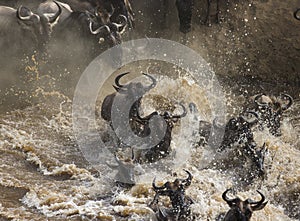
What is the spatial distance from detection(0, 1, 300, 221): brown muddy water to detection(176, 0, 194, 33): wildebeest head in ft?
0.99

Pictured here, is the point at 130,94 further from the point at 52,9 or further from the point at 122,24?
the point at 52,9

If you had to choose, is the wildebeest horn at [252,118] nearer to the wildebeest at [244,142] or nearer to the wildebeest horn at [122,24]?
the wildebeest at [244,142]

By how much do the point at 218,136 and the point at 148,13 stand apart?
17.2 ft

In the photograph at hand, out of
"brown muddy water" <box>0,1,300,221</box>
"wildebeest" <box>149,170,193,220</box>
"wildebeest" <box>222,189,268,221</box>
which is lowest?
"brown muddy water" <box>0,1,300,221</box>

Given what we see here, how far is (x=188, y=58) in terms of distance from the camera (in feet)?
42.3

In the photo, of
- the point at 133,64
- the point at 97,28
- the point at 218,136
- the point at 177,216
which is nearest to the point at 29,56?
the point at 97,28

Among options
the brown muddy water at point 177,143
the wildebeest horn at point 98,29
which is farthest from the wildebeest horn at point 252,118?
the wildebeest horn at point 98,29

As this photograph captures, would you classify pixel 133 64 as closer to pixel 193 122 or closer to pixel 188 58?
pixel 188 58

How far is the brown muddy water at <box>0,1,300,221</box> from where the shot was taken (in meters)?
7.83

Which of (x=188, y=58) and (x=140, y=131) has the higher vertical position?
(x=140, y=131)

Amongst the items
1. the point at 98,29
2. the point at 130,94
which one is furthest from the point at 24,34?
the point at 130,94

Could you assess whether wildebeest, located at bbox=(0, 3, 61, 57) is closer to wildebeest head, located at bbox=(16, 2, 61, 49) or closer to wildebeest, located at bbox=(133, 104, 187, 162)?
wildebeest head, located at bbox=(16, 2, 61, 49)

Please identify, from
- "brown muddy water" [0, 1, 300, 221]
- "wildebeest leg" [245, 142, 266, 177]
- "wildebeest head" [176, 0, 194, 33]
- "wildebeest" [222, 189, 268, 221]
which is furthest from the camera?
"wildebeest head" [176, 0, 194, 33]

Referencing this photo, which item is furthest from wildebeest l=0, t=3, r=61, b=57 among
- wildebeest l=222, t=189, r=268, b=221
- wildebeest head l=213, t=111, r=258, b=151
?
wildebeest l=222, t=189, r=268, b=221
